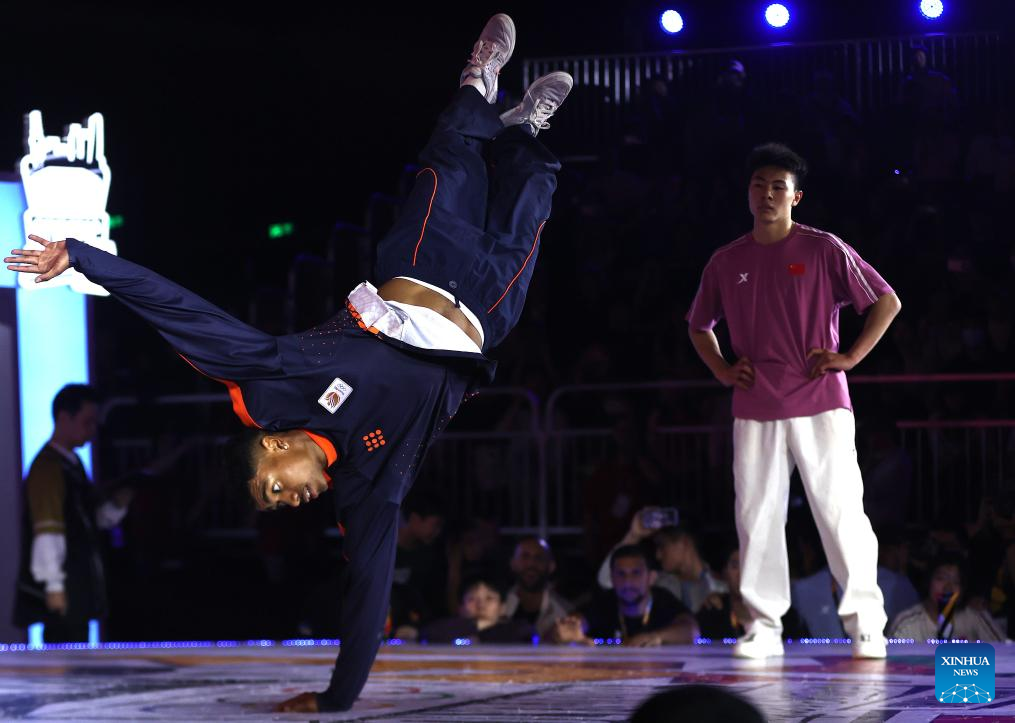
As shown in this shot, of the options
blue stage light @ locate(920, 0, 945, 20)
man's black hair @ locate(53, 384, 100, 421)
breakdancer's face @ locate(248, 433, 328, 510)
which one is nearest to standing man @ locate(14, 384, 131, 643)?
man's black hair @ locate(53, 384, 100, 421)

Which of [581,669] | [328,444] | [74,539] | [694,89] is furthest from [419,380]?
[694,89]

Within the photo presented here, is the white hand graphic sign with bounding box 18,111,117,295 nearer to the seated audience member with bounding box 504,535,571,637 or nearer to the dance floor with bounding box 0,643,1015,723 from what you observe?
the dance floor with bounding box 0,643,1015,723

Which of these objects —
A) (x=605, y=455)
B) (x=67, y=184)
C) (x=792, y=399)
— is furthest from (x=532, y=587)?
(x=67, y=184)

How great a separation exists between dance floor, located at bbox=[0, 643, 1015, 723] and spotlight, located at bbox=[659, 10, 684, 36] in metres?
3.39

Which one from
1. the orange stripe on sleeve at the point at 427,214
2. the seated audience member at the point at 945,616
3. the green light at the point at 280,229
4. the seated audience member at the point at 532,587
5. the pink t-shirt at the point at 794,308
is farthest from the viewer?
the green light at the point at 280,229

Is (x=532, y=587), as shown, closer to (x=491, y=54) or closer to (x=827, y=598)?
(x=827, y=598)

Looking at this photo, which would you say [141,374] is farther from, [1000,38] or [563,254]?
[1000,38]

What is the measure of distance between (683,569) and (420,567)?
1200mm

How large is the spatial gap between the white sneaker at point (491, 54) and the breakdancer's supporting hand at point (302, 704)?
7.00ft

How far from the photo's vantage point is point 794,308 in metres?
4.55

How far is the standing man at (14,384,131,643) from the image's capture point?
20.7 feet

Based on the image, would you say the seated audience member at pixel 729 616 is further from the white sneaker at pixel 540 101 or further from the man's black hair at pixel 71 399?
the man's black hair at pixel 71 399

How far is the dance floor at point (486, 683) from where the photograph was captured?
3.47m

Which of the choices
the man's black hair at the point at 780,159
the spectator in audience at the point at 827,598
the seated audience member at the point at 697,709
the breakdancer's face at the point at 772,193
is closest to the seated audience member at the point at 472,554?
the spectator in audience at the point at 827,598
